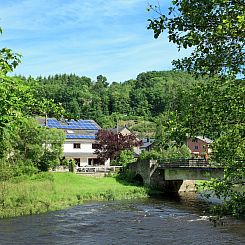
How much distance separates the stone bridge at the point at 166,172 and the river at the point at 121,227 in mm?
8137

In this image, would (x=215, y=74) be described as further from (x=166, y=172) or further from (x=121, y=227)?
(x=166, y=172)

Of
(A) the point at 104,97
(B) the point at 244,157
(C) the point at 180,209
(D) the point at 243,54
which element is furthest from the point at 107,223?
(A) the point at 104,97

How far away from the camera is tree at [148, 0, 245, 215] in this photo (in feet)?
22.7

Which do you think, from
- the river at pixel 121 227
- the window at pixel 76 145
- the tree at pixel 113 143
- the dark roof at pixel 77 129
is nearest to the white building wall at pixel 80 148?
the window at pixel 76 145

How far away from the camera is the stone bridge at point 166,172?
43.2 metres

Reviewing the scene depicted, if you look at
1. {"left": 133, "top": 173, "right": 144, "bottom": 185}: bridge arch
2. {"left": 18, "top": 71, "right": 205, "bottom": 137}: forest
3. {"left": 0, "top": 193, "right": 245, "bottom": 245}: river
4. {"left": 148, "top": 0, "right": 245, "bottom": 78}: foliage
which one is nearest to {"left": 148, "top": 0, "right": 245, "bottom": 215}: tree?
{"left": 148, "top": 0, "right": 245, "bottom": 78}: foliage

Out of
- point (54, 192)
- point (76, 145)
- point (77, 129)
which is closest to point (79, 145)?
point (76, 145)

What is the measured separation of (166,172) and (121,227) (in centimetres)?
2171

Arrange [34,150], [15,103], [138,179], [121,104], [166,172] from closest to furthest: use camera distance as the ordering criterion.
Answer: [15,103] → [34,150] → [166,172] → [138,179] → [121,104]

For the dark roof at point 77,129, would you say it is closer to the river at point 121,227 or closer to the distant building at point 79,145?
the distant building at point 79,145

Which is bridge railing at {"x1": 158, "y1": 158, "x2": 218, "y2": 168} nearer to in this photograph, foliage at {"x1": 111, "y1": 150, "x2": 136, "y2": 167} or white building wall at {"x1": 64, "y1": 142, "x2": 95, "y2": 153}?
foliage at {"x1": 111, "y1": 150, "x2": 136, "y2": 167}

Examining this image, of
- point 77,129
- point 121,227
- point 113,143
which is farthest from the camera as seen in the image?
point 77,129

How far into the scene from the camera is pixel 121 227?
85.0 ft

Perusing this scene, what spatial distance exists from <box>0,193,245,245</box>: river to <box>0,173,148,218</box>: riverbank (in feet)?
5.77
